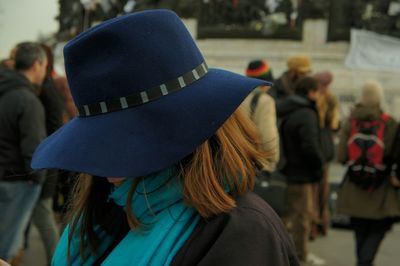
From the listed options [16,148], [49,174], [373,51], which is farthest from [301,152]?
[373,51]

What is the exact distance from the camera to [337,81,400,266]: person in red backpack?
4945 mm

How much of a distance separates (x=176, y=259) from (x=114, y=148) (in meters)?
0.26

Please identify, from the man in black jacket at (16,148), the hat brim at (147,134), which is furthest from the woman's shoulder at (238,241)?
the man in black jacket at (16,148)

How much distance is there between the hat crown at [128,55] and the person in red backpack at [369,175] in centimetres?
387

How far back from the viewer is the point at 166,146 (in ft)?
4.19

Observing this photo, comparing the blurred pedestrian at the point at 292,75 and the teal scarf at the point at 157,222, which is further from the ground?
the teal scarf at the point at 157,222

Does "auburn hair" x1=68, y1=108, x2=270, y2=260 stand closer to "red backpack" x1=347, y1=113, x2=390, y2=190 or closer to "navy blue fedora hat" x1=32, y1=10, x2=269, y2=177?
"navy blue fedora hat" x1=32, y1=10, x2=269, y2=177

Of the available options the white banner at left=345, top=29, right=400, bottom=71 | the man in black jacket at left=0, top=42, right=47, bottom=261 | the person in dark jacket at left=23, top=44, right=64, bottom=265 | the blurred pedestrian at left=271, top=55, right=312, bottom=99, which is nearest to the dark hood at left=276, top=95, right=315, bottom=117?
the blurred pedestrian at left=271, top=55, right=312, bottom=99

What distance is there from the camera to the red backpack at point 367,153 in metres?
4.93

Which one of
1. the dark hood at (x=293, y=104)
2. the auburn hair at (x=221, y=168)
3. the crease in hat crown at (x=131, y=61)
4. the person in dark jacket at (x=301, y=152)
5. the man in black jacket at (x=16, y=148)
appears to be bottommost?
the person in dark jacket at (x=301, y=152)

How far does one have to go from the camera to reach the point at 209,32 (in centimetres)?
1230

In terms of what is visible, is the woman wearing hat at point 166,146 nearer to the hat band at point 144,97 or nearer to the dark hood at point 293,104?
the hat band at point 144,97

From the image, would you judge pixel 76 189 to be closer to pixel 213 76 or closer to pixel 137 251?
pixel 137 251

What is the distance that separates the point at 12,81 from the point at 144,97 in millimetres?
3331
